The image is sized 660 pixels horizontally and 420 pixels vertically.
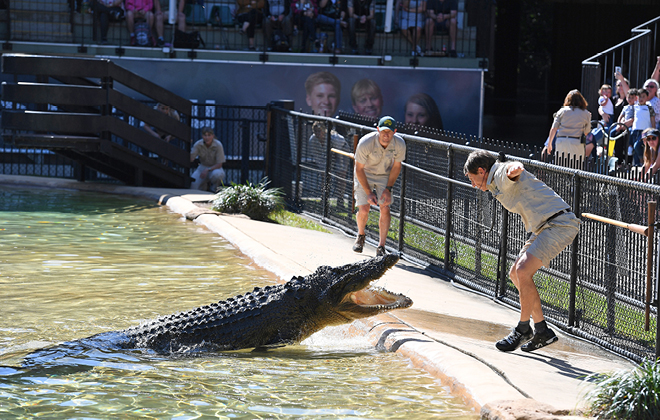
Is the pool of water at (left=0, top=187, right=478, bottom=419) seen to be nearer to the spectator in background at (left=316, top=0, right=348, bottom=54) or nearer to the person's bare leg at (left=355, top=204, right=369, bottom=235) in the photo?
the person's bare leg at (left=355, top=204, right=369, bottom=235)

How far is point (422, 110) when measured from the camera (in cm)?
2023

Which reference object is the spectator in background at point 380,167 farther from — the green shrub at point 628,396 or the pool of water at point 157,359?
the green shrub at point 628,396

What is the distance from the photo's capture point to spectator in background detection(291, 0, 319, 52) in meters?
20.1

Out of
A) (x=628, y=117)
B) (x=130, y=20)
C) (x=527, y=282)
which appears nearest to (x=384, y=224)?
(x=527, y=282)

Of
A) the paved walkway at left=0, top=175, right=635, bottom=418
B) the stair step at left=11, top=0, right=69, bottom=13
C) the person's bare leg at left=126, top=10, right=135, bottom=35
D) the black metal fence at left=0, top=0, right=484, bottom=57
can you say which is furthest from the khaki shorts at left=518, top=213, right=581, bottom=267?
the stair step at left=11, top=0, right=69, bottom=13

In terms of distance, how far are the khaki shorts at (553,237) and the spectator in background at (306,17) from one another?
14.9 metres

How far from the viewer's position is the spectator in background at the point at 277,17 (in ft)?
66.0

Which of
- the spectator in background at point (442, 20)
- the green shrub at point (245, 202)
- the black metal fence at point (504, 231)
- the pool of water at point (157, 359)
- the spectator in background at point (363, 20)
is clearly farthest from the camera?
the spectator in background at point (442, 20)

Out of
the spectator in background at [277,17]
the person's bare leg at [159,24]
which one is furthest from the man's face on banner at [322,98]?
the person's bare leg at [159,24]

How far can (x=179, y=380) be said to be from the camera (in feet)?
18.4

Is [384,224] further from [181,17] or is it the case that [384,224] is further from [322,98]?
[181,17]

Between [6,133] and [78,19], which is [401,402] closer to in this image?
[6,133]

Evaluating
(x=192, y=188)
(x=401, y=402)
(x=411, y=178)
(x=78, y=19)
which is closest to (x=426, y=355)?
(x=401, y=402)

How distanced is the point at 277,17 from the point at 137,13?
11.1ft
